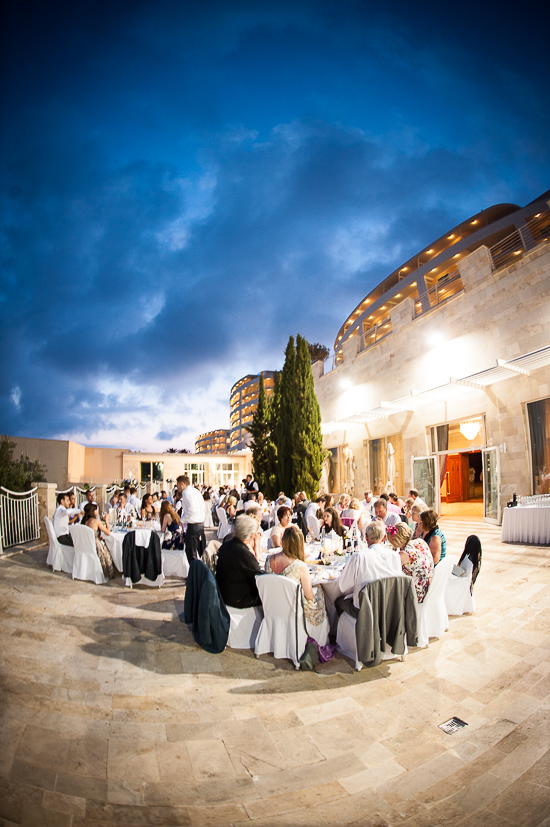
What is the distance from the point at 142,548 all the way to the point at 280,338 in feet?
416

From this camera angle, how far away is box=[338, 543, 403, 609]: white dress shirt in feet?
10.9

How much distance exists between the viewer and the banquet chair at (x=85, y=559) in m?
6.22

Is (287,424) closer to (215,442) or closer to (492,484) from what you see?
(492,484)

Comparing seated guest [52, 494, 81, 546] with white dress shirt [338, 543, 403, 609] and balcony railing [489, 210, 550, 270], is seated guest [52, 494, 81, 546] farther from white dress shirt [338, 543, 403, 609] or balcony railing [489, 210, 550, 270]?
balcony railing [489, 210, 550, 270]

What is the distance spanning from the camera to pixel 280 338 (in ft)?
425

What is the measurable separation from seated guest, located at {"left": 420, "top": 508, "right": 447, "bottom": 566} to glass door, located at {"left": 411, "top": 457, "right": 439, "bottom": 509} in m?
9.60

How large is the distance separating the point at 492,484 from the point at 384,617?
31.6 feet

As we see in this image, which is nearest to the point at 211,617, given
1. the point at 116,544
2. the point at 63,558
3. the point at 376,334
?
the point at 116,544

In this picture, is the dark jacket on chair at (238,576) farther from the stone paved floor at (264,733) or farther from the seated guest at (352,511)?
the seated guest at (352,511)

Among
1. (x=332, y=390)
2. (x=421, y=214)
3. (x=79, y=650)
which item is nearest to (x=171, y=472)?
(x=332, y=390)

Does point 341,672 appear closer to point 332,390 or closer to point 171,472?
point 332,390

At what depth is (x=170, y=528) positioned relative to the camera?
21.8ft

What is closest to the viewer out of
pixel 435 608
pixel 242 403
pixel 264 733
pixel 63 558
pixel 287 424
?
pixel 264 733

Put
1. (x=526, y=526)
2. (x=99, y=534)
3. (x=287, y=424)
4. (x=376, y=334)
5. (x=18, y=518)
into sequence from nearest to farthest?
1. (x=99, y=534)
2. (x=526, y=526)
3. (x=18, y=518)
4. (x=287, y=424)
5. (x=376, y=334)
